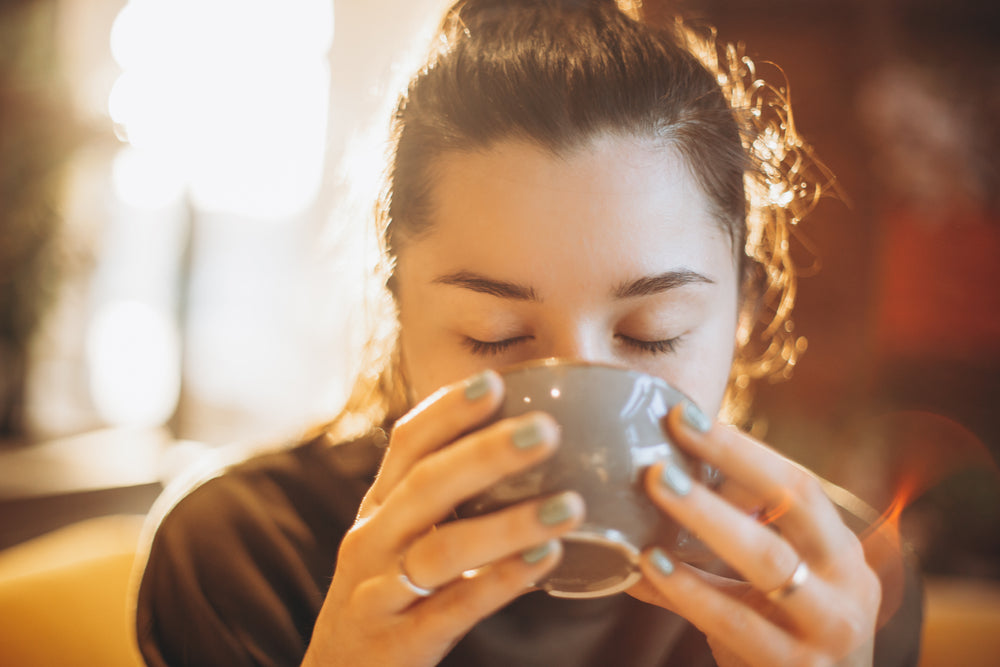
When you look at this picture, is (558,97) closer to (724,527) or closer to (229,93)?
(724,527)

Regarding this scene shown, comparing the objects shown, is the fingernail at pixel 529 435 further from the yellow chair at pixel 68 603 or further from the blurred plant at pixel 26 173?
the blurred plant at pixel 26 173

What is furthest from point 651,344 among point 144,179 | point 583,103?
point 144,179

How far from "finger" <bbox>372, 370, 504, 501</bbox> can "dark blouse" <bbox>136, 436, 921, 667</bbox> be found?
16.7 inches

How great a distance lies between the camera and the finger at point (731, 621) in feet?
1.62

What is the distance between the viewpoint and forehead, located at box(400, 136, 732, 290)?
0.64 m

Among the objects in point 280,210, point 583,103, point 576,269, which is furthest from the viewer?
point 280,210

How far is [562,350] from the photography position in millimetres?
640

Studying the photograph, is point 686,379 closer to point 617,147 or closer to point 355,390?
point 617,147

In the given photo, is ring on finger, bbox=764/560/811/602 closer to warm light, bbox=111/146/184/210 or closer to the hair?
the hair

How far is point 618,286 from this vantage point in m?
0.64

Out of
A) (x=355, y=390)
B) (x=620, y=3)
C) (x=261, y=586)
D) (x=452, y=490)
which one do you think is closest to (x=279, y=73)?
(x=355, y=390)

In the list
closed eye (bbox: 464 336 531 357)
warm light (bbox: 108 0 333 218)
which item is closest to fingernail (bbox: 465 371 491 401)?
closed eye (bbox: 464 336 531 357)

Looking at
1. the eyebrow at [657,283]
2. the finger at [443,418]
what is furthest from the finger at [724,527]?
the eyebrow at [657,283]

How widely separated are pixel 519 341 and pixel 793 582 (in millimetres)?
318
